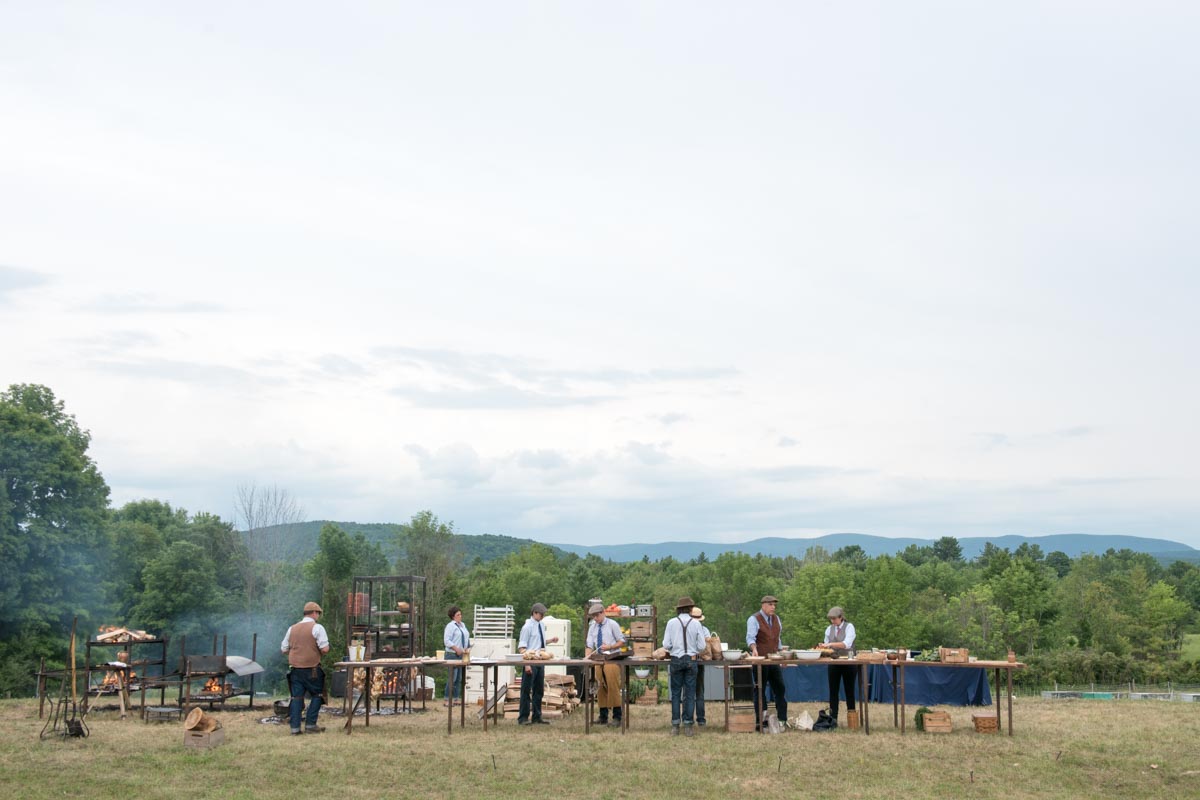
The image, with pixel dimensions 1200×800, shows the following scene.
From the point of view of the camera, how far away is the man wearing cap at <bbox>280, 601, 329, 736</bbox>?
13.6 meters

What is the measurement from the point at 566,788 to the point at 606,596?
215 feet

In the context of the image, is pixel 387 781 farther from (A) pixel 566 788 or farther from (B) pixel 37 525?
(B) pixel 37 525

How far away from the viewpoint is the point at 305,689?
1378cm

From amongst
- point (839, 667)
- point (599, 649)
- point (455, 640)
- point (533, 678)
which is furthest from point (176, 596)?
Answer: point (839, 667)

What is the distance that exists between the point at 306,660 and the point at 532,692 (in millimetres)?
3196

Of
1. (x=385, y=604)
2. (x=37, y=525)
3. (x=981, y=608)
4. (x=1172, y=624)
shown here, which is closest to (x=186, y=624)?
(x=385, y=604)

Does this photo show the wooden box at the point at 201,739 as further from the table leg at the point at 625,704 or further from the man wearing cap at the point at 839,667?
the man wearing cap at the point at 839,667

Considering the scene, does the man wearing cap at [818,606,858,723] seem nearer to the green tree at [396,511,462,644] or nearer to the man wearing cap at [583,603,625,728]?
the man wearing cap at [583,603,625,728]

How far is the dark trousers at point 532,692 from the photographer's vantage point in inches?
584

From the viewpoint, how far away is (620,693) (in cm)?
1495

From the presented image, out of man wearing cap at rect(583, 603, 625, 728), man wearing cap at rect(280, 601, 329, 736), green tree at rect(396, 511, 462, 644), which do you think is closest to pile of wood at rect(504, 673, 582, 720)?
man wearing cap at rect(583, 603, 625, 728)

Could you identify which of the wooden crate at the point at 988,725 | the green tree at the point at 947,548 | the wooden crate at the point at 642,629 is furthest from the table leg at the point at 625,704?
the green tree at the point at 947,548

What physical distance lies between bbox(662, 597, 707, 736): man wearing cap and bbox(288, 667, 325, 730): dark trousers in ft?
14.9

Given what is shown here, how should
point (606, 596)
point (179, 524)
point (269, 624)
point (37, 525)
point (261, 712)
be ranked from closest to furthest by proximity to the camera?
1. point (261, 712)
2. point (37, 525)
3. point (269, 624)
4. point (179, 524)
5. point (606, 596)
